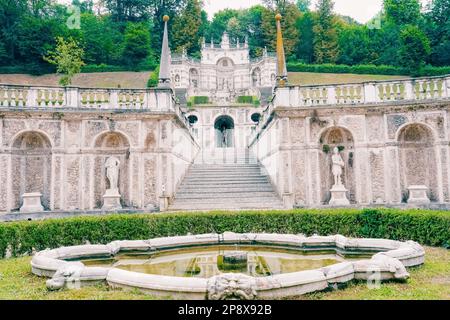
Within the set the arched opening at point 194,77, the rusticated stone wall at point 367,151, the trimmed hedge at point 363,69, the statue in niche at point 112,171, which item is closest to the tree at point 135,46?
the arched opening at point 194,77

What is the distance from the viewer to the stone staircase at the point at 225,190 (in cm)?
1647

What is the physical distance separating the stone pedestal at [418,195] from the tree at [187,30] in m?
67.7

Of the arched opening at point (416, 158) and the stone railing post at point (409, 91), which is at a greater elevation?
the stone railing post at point (409, 91)

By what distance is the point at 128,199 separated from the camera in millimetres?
16203

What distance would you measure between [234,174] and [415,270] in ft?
46.4

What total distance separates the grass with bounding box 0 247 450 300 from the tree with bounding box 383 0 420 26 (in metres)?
74.6

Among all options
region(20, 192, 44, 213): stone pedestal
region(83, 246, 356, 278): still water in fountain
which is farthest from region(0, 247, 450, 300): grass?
region(20, 192, 44, 213): stone pedestal

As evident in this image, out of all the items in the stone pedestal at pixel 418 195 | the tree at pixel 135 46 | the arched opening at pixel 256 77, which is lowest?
the stone pedestal at pixel 418 195

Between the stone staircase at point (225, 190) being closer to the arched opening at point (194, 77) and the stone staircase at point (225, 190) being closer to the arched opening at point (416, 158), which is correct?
the arched opening at point (416, 158)

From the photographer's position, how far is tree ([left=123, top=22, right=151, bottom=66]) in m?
68.4

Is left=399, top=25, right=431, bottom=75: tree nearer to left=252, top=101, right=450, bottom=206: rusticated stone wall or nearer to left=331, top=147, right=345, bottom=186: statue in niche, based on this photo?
left=252, top=101, right=450, bottom=206: rusticated stone wall

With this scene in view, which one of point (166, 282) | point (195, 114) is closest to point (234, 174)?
point (166, 282)

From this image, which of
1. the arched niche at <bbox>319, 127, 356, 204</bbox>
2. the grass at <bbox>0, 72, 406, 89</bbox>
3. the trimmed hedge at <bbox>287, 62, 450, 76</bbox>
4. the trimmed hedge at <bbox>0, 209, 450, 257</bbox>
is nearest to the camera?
the trimmed hedge at <bbox>0, 209, 450, 257</bbox>
